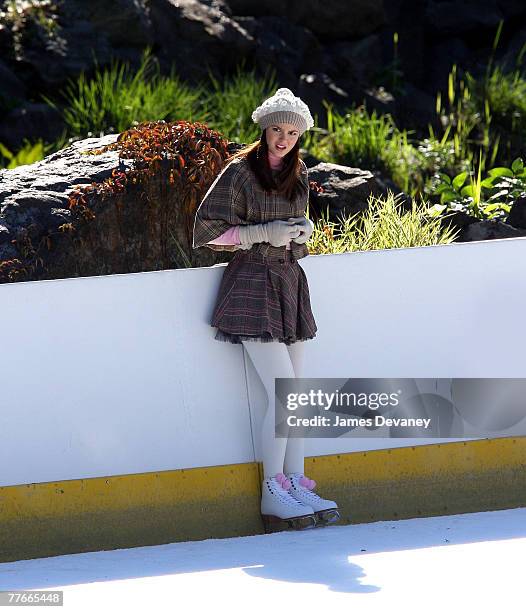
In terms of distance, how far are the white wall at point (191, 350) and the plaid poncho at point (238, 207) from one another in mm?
212

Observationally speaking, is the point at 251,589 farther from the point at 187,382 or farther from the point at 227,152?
the point at 227,152

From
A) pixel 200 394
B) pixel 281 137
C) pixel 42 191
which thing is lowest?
pixel 200 394

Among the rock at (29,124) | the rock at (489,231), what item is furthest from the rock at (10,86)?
the rock at (489,231)

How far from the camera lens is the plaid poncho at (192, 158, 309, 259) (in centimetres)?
492

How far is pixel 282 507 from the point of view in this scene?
4.91 meters

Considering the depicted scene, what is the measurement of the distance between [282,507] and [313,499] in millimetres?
133

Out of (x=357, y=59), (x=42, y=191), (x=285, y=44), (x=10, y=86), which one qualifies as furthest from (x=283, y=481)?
(x=357, y=59)

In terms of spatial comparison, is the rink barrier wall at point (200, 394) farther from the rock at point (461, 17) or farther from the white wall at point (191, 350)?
the rock at point (461, 17)

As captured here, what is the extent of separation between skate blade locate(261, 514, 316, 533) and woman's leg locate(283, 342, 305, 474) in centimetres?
20

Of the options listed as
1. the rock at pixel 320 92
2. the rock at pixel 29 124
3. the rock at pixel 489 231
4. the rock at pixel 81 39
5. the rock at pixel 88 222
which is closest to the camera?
the rock at pixel 88 222

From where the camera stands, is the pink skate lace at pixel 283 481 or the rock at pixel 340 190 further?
the rock at pixel 340 190

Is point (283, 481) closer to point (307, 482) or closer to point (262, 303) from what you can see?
point (307, 482)

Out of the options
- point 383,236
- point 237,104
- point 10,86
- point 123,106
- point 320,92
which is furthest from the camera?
point 320,92

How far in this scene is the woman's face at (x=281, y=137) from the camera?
4914 millimetres
